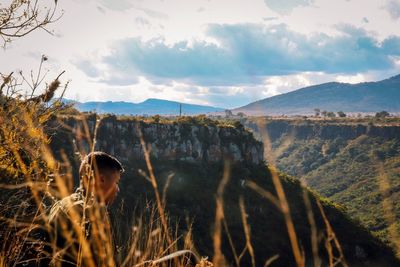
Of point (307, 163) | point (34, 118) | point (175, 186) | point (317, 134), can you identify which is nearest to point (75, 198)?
point (34, 118)

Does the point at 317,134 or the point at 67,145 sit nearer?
the point at 67,145

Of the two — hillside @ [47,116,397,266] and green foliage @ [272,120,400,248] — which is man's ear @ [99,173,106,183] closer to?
hillside @ [47,116,397,266]

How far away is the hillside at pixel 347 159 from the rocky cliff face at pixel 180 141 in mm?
25696

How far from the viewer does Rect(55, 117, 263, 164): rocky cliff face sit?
66812 mm

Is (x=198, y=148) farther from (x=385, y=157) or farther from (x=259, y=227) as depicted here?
(x=385, y=157)

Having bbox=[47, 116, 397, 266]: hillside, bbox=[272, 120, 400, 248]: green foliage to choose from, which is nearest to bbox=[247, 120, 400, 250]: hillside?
bbox=[272, 120, 400, 248]: green foliage

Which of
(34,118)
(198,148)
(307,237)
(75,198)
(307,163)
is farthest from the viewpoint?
(307,163)

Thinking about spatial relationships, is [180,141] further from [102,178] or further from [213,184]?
[102,178]

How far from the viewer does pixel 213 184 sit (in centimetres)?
6569

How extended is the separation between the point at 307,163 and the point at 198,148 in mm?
72488

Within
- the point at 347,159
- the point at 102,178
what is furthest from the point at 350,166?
the point at 102,178

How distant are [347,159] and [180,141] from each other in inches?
2842

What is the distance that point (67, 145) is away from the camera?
5841cm

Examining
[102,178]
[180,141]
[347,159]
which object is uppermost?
[102,178]
